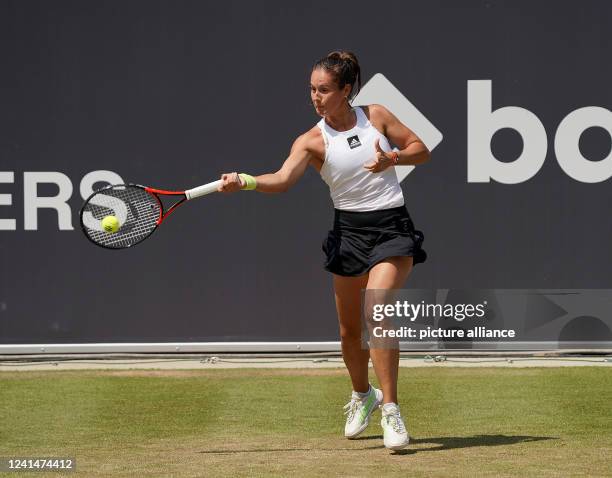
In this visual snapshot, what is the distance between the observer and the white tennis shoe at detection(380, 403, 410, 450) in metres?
5.43

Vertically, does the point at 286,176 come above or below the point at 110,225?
above

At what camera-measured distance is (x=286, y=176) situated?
18.8 ft

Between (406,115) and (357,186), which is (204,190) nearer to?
(357,186)

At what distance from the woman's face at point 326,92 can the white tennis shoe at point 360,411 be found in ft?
4.45

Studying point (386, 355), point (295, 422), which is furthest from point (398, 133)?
point (295, 422)

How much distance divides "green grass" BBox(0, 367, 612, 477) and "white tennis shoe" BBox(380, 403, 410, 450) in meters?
0.06

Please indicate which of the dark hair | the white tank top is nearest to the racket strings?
the white tank top

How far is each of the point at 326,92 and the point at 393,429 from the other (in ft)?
4.93

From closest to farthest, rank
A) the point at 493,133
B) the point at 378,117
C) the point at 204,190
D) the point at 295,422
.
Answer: the point at 204,190 < the point at 378,117 < the point at 295,422 < the point at 493,133

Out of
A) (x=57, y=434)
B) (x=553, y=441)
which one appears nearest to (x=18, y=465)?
(x=57, y=434)

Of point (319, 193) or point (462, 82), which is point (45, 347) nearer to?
point (319, 193)

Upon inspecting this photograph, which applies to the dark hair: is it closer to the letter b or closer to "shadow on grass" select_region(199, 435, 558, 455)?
"shadow on grass" select_region(199, 435, 558, 455)

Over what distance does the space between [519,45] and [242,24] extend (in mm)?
1887

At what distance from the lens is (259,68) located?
29.1 ft
